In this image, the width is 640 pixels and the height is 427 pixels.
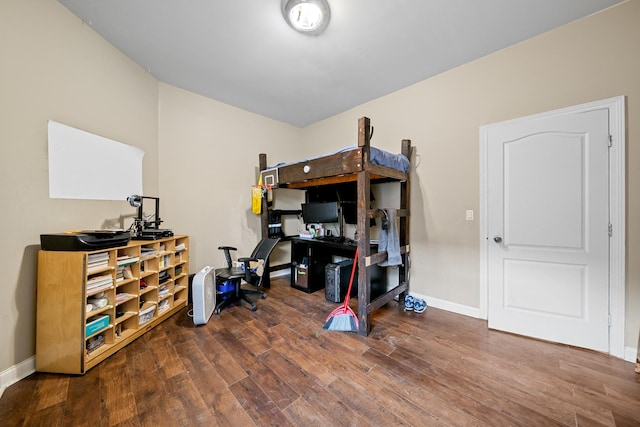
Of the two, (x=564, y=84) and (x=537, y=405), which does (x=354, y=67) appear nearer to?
(x=564, y=84)

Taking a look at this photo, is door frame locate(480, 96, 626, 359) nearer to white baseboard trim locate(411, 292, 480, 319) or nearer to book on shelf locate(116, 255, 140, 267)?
white baseboard trim locate(411, 292, 480, 319)

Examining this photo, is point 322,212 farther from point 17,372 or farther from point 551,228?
point 17,372

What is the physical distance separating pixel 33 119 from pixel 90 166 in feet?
1.53

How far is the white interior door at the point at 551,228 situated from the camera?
188 cm

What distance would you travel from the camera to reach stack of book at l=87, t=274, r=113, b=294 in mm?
1665

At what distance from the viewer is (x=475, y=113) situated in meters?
2.47

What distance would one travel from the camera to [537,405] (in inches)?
54.0

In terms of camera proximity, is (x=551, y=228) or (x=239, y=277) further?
(x=239, y=277)

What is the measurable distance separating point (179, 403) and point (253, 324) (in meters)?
1.01

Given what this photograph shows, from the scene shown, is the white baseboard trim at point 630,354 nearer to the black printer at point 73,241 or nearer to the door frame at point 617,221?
the door frame at point 617,221

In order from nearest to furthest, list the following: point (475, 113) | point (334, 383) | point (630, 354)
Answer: point (334, 383) → point (630, 354) → point (475, 113)

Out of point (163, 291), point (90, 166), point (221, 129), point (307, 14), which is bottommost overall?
point (163, 291)

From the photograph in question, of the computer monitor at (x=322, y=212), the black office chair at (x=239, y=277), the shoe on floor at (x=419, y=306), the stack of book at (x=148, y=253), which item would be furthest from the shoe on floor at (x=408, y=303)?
the stack of book at (x=148, y=253)

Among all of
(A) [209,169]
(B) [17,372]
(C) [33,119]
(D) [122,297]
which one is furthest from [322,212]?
(B) [17,372]
